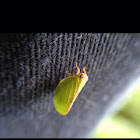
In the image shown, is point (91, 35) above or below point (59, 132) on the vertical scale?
above

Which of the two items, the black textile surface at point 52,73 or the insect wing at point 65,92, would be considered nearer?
the black textile surface at point 52,73

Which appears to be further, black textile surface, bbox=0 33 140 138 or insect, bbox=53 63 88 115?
insect, bbox=53 63 88 115

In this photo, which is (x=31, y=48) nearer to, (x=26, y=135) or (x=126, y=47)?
(x=126, y=47)

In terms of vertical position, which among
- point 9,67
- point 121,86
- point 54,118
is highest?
point 9,67
